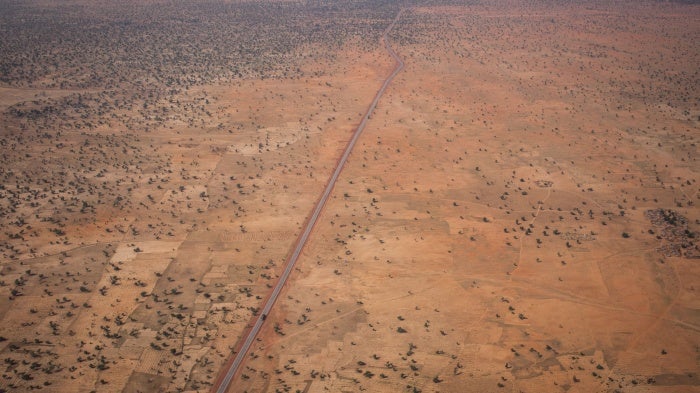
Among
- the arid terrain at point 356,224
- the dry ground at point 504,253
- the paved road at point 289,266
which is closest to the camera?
the paved road at point 289,266

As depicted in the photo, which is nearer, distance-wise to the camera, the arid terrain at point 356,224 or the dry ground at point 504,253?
the dry ground at point 504,253

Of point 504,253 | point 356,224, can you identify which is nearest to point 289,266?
point 356,224

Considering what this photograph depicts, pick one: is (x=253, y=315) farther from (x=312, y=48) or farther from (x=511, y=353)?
(x=312, y=48)

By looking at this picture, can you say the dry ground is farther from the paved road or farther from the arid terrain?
the paved road

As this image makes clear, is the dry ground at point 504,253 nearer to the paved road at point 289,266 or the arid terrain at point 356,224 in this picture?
the arid terrain at point 356,224

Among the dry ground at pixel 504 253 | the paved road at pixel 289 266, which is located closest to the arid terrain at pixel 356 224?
the dry ground at pixel 504 253

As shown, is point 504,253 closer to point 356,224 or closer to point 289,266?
point 356,224

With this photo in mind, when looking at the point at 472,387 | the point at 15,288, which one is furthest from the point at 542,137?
the point at 15,288

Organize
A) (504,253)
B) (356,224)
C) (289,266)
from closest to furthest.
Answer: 1. (289,266)
2. (504,253)
3. (356,224)

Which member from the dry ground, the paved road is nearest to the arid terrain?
the dry ground
